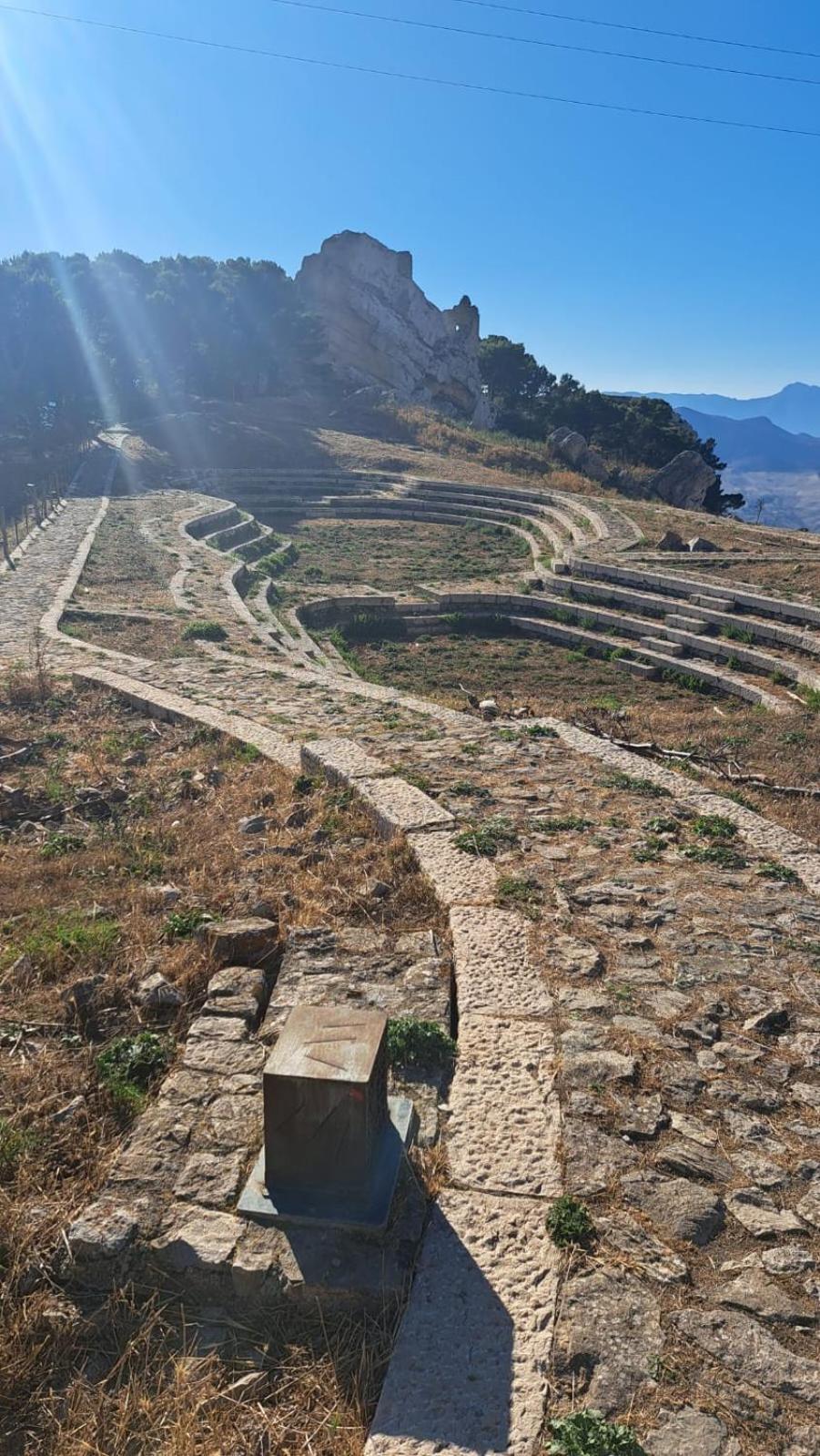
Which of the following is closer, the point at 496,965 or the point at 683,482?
the point at 496,965

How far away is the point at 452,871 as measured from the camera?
5.36m

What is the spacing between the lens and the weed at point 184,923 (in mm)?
4863

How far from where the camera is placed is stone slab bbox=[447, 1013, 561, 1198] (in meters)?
3.18

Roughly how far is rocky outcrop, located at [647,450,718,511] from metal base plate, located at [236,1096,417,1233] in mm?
44503

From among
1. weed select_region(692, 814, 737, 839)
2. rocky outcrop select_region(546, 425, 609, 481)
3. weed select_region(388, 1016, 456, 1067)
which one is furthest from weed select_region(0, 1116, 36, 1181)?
rocky outcrop select_region(546, 425, 609, 481)

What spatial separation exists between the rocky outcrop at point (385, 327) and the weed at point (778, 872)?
5873 cm

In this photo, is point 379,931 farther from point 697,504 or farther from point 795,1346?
point 697,504

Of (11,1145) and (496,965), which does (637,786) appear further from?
(11,1145)

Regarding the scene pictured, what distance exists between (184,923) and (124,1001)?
704mm

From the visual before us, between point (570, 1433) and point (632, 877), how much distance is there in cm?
344

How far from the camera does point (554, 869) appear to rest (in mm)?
5527

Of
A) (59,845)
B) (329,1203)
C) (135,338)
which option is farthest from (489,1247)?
(135,338)

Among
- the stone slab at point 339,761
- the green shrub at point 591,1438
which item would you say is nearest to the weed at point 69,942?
the stone slab at point 339,761

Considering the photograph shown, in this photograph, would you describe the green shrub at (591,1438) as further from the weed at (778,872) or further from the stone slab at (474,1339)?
the weed at (778,872)
